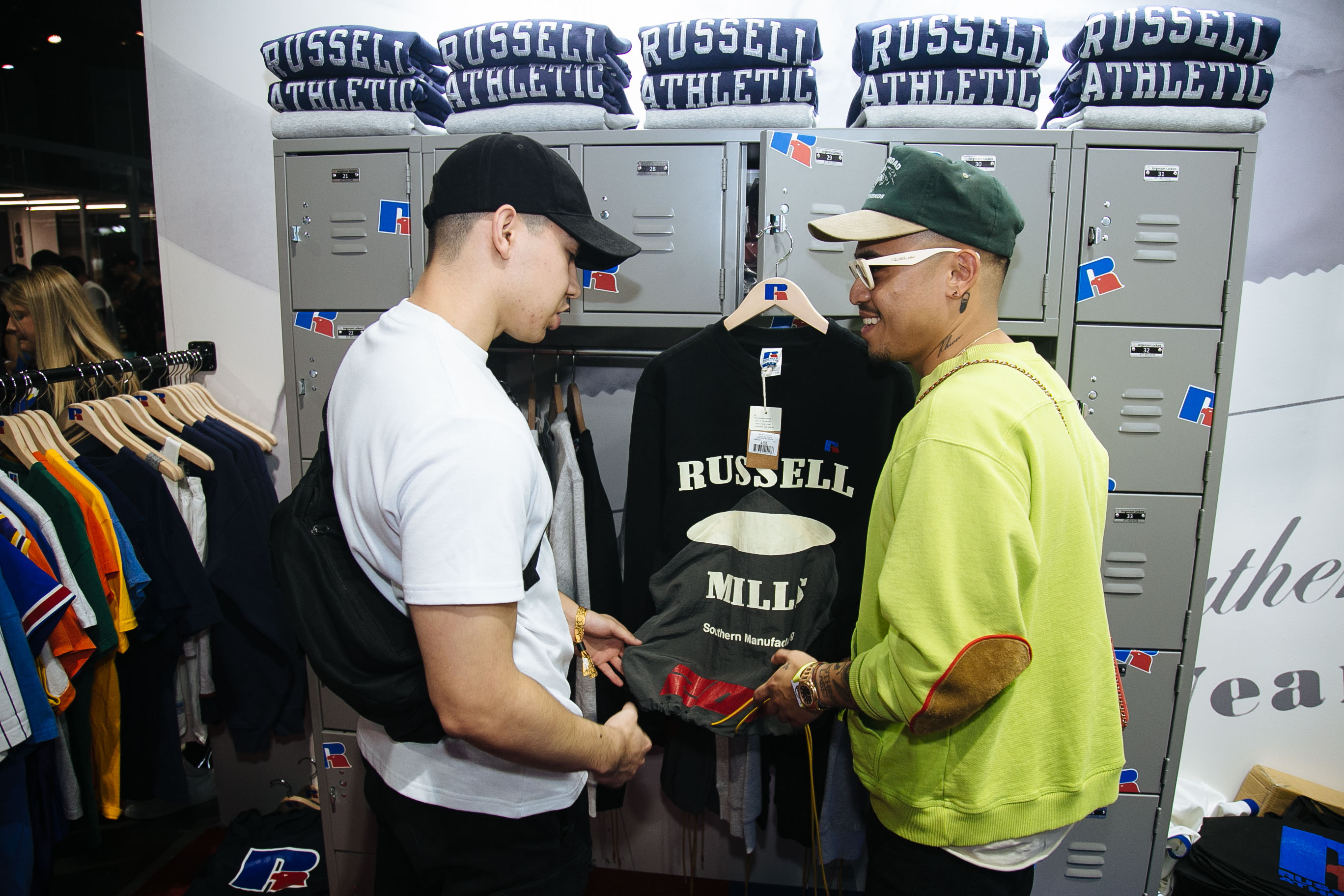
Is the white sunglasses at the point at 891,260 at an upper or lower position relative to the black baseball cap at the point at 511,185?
lower

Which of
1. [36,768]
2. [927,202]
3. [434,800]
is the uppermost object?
[927,202]

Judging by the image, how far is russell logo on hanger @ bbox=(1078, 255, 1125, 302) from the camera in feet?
6.15

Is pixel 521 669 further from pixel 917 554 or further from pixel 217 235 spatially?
pixel 217 235

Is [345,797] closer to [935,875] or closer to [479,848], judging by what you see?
[479,848]

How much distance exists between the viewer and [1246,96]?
182 centimetres

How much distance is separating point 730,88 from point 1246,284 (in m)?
1.99

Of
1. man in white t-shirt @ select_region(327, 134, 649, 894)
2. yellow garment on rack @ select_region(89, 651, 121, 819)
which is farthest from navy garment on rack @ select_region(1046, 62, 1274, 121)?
yellow garment on rack @ select_region(89, 651, 121, 819)

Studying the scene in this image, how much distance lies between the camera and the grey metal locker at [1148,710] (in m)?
2.00

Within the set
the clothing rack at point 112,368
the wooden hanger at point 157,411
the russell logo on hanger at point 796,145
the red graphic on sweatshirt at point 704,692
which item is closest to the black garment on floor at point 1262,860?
the red graphic on sweatshirt at point 704,692

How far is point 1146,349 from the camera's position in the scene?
1.89m

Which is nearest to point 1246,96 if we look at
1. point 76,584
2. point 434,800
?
point 434,800

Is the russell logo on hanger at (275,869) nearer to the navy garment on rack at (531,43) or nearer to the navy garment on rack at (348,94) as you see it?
the navy garment on rack at (348,94)

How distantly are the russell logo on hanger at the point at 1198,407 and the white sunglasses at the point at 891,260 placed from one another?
1.10m

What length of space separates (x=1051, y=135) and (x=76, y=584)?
9.18 feet
